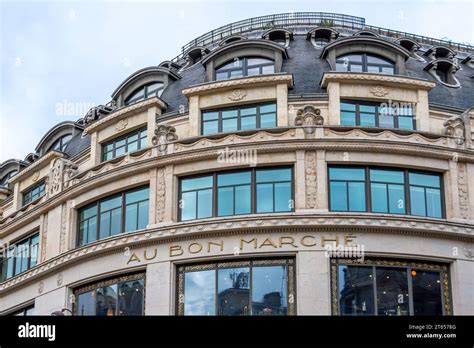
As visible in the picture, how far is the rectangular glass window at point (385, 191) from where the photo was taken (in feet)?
131

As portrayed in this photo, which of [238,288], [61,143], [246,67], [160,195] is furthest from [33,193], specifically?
[238,288]

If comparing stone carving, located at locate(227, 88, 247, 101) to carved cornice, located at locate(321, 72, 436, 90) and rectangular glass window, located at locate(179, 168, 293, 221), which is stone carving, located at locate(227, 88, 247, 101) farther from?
rectangular glass window, located at locate(179, 168, 293, 221)

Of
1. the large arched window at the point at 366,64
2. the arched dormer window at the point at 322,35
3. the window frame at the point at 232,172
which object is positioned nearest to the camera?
the window frame at the point at 232,172

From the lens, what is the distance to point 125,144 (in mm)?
45938

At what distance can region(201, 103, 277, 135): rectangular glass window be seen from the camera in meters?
43.0

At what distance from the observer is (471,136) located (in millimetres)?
42125

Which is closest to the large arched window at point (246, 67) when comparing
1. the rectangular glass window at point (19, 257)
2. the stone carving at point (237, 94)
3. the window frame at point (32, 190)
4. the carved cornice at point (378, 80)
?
the stone carving at point (237, 94)

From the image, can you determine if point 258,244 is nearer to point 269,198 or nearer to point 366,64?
point 269,198

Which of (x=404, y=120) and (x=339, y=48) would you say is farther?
(x=339, y=48)

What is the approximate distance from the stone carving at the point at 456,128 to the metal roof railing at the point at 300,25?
58.2ft

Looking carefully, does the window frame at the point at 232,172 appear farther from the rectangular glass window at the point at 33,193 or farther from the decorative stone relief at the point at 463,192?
the rectangular glass window at the point at 33,193

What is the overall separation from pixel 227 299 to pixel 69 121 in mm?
18478
